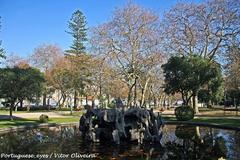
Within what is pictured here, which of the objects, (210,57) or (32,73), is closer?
(32,73)

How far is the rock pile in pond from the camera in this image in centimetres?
2078

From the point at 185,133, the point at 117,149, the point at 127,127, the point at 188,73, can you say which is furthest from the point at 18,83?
the point at 117,149

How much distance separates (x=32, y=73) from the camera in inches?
1468

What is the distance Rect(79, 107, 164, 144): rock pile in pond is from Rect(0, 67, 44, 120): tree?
16307 millimetres

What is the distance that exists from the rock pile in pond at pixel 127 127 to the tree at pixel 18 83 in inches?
642

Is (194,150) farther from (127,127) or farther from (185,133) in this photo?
(185,133)

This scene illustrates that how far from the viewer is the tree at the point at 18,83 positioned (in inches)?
1414

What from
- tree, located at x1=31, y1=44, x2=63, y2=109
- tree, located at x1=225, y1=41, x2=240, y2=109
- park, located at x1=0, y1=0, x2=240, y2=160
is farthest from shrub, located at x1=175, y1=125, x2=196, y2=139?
tree, located at x1=31, y1=44, x2=63, y2=109

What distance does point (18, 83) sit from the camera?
→ 3641cm

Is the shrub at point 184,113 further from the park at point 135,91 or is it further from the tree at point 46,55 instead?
the tree at point 46,55

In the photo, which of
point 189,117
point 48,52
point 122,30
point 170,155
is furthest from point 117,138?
point 48,52

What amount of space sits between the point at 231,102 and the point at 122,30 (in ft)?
176

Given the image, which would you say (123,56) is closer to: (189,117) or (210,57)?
(210,57)

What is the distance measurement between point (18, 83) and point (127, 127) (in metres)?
18.6
